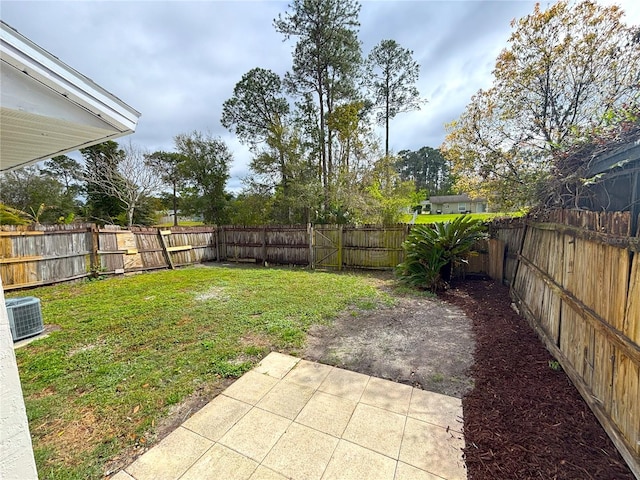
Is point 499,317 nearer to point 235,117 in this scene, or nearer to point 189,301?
point 189,301

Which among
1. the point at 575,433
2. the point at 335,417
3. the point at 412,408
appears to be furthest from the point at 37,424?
the point at 575,433

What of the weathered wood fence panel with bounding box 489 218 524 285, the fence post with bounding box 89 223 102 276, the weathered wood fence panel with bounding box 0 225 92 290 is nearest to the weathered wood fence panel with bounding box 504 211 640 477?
the weathered wood fence panel with bounding box 489 218 524 285

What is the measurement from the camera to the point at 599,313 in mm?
1937

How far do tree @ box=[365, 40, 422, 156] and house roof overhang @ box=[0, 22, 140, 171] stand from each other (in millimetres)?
12971

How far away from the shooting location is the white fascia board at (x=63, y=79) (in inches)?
45.7

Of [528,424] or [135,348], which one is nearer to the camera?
[528,424]

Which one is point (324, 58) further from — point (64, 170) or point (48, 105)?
point (64, 170)

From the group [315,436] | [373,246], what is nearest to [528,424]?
[315,436]

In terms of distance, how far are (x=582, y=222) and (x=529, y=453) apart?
1905 mm

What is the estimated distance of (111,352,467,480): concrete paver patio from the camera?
1.60 m

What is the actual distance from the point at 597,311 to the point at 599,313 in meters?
0.04

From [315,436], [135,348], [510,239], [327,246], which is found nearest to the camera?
[315,436]

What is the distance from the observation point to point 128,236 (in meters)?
7.94

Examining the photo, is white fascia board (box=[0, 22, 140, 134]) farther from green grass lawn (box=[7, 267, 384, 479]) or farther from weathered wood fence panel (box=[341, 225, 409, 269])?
weathered wood fence panel (box=[341, 225, 409, 269])
